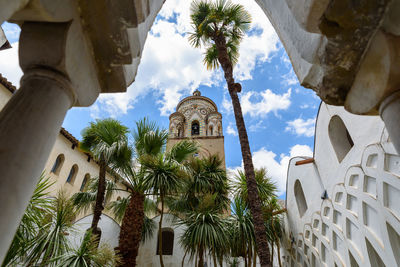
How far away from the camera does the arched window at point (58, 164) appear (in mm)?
13163

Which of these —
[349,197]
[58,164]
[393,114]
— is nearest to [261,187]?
[349,197]

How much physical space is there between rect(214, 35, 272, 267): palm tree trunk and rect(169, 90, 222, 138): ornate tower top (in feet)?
45.7

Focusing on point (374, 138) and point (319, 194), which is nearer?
point (374, 138)

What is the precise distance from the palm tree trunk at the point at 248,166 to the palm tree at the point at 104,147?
3.74 m

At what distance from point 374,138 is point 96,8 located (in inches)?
181

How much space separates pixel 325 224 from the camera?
582 cm

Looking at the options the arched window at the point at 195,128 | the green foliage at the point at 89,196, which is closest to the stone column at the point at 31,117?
the green foliage at the point at 89,196

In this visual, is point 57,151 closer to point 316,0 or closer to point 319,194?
point 319,194

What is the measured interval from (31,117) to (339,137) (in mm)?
6553

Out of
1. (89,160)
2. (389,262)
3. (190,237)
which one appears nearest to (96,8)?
(389,262)

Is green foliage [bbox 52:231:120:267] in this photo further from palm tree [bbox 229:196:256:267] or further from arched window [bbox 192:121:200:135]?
arched window [bbox 192:121:200:135]

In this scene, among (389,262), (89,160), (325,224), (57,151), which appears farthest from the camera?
(89,160)

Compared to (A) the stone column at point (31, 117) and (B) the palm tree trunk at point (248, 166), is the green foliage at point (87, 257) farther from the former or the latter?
(A) the stone column at point (31, 117)

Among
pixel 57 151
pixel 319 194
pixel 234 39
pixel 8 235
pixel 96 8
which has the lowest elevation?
pixel 8 235
